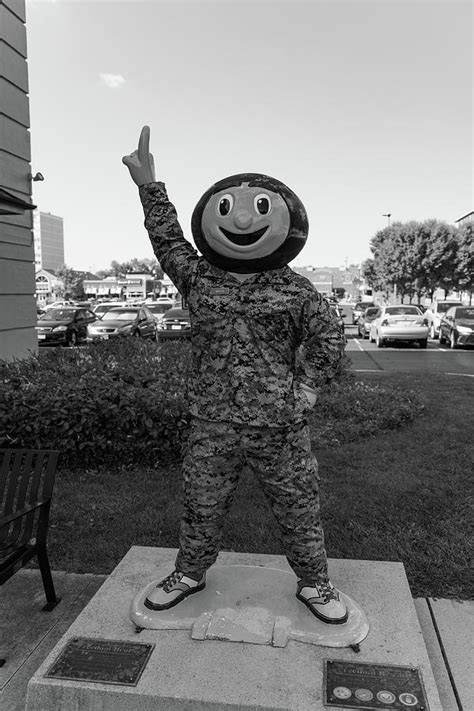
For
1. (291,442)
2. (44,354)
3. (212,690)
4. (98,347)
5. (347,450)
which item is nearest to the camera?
(212,690)

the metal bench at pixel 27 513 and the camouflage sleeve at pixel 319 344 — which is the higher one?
the camouflage sleeve at pixel 319 344

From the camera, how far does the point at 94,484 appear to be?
444 cm

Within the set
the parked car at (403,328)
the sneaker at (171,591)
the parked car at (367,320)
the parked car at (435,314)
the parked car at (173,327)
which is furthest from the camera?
the parked car at (367,320)

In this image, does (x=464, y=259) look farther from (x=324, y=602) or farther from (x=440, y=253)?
(x=324, y=602)

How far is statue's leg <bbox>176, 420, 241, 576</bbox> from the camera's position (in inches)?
91.2

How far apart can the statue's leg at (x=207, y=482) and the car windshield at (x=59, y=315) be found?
17.9 metres

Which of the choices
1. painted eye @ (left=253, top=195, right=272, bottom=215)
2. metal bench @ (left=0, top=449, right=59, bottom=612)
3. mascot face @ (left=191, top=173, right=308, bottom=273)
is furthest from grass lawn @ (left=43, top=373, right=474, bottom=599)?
painted eye @ (left=253, top=195, right=272, bottom=215)

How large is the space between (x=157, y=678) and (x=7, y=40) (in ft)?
23.9

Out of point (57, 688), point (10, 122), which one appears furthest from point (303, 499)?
point (10, 122)

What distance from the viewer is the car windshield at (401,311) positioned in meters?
18.5

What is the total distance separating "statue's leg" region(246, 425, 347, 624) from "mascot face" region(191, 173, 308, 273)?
68 centimetres

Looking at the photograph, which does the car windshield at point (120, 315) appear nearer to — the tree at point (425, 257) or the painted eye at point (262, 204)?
the painted eye at point (262, 204)

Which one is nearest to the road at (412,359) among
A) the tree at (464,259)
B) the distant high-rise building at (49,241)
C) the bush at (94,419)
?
the bush at (94,419)

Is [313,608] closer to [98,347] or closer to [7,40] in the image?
[98,347]
